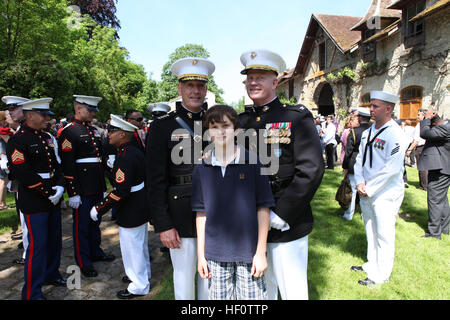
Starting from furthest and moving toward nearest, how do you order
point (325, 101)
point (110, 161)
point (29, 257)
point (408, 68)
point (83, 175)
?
point (325, 101), point (408, 68), point (110, 161), point (83, 175), point (29, 257)

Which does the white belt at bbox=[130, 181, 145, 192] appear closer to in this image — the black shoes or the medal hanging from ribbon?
the medal hanging from ribbon

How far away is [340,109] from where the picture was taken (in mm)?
19094

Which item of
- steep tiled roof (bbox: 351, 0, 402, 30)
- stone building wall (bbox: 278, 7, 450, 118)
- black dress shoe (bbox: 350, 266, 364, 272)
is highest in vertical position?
steep tiled roof (bbox: 351, 0, 402, 30)

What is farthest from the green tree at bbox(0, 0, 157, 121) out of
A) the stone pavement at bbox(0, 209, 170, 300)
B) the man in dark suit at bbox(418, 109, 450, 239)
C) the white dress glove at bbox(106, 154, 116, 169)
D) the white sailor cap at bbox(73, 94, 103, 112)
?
the man in dark suit at bbox(418, 109, 450, 239)

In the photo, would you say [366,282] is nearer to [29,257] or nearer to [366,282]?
[366,282]

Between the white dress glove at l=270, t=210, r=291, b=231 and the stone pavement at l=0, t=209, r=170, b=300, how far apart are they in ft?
7.27

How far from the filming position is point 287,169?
2.35m

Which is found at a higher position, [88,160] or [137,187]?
[88,160]

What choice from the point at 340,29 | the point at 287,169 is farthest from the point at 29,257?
the point at 340,29

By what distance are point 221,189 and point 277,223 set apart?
1.65 feet

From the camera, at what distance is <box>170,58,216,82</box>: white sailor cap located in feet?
8.49

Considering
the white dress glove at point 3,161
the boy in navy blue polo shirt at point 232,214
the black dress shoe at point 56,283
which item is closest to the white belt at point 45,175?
the black dress shoe at point 56,283

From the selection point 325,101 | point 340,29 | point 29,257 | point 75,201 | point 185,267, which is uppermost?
point 340,29

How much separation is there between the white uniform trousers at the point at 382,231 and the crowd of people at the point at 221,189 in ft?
0.04
